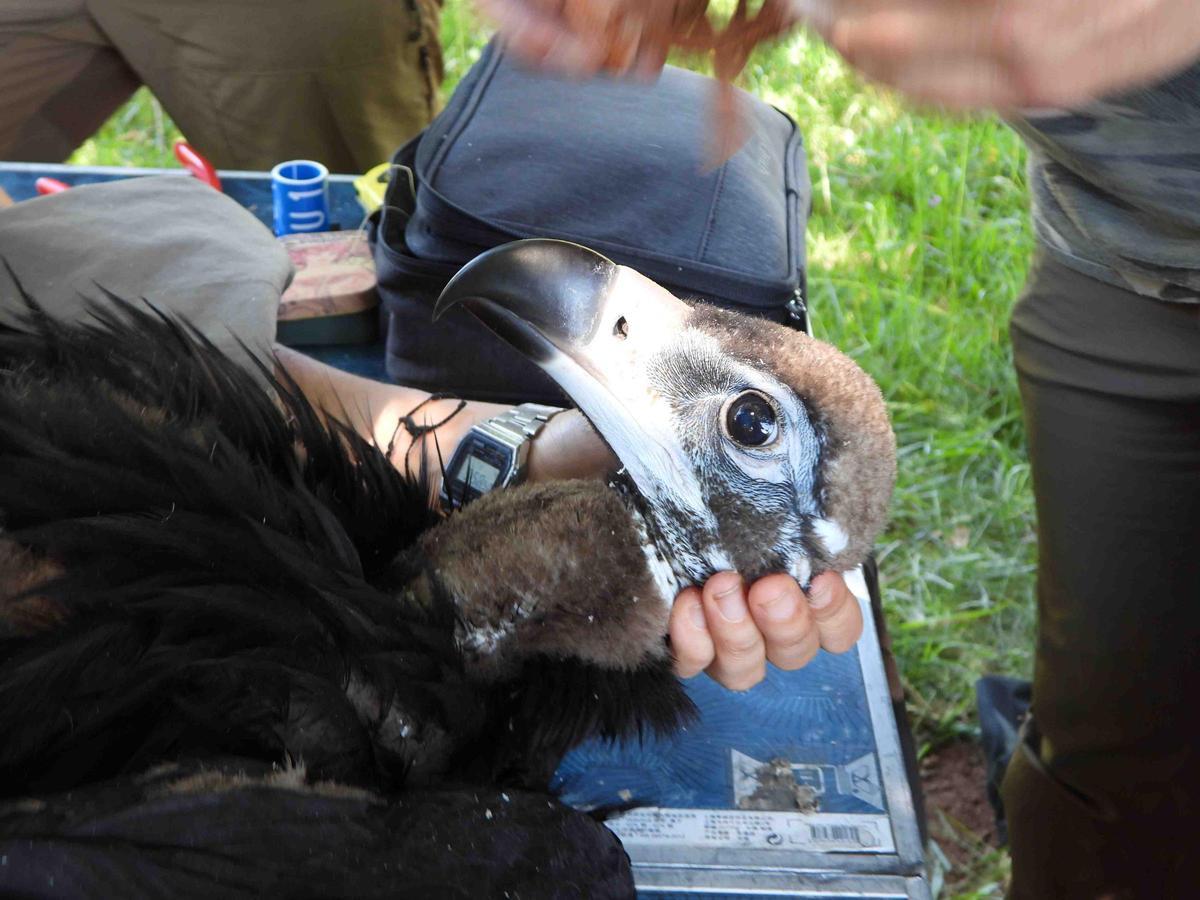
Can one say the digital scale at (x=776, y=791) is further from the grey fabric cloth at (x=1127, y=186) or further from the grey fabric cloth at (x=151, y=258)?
the grey fabric cloth at (x=151, y=258)

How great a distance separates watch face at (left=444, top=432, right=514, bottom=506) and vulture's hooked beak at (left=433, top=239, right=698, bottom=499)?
32cm

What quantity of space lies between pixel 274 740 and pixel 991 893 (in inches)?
67.5

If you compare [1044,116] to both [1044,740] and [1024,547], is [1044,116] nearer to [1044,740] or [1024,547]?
[1044,740]

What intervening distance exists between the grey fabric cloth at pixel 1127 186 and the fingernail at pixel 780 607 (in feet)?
2.10

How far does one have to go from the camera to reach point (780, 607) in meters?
1.45

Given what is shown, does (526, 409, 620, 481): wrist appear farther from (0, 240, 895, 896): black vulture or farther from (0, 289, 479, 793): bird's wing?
(0, 289, 479, 793): bird's wing

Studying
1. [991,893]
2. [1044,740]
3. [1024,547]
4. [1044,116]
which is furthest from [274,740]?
[1024,547]

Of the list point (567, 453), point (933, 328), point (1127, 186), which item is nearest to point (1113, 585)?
point (1127, 186)

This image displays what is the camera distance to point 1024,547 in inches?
126

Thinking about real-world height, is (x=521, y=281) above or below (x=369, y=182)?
above

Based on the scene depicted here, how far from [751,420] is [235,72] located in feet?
7.36

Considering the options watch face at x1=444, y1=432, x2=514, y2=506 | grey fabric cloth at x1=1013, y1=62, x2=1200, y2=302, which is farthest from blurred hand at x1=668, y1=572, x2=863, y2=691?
grey fabric cloth at x1=1013, y1=62, x2=1200, y2=302

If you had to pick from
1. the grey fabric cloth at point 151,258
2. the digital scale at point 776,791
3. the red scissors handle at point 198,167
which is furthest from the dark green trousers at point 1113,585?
the red scissors handle at point 198,167

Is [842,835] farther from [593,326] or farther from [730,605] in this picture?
[593,326]
